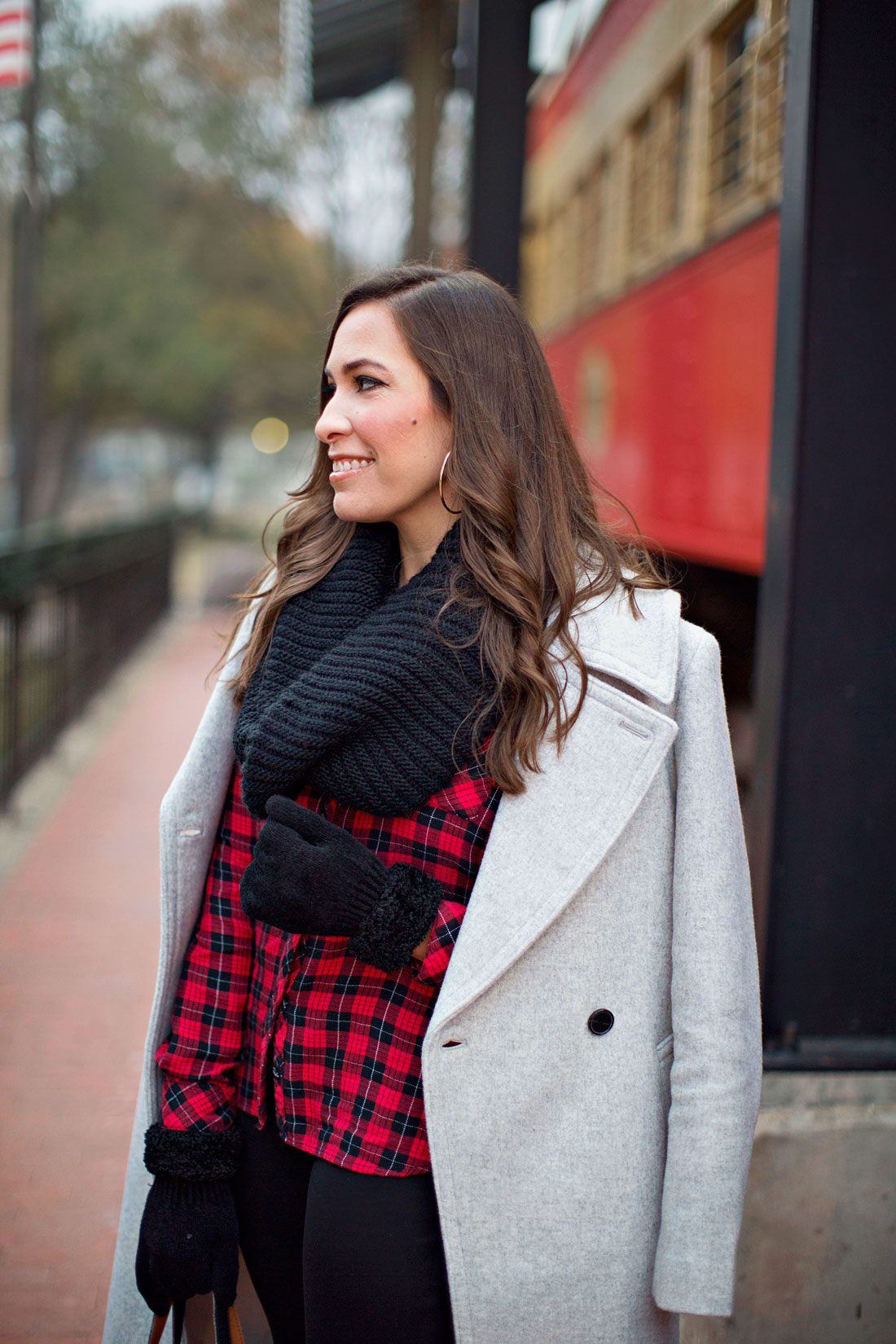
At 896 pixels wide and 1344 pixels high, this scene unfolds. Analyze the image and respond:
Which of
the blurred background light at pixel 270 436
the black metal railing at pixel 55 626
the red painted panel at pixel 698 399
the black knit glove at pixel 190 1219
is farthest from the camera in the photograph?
the blurred background light at pixel 270 436

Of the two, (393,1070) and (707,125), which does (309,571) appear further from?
(707,125)

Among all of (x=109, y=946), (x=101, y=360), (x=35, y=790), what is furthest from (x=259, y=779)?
(x=101, y=360)

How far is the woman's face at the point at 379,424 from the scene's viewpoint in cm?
183

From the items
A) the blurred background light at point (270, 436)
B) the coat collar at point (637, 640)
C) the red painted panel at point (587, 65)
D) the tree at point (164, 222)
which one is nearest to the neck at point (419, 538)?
the coat collar at point (637, 640)

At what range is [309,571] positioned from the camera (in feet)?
6.61

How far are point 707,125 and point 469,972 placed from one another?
19.5ft

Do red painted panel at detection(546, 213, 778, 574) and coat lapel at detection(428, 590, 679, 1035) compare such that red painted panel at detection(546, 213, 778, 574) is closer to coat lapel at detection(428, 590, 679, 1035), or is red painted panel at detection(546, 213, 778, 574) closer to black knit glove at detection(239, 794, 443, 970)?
coat lapel at detection(428, 590, 679, 1035)

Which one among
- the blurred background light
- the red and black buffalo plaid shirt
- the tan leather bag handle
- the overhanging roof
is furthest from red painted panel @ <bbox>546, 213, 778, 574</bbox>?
the blurred background light

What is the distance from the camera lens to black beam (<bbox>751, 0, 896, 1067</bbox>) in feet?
8.28

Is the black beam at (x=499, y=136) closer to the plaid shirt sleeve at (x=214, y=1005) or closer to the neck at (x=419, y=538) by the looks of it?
the neck at (x=419, y=538)

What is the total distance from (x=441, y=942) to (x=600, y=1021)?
254 mm

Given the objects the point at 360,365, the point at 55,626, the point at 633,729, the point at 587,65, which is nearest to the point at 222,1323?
the point at 633,729

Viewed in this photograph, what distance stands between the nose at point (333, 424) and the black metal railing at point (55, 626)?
4855mm

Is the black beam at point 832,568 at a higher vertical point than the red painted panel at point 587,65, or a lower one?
lower
